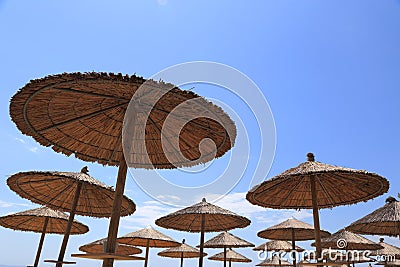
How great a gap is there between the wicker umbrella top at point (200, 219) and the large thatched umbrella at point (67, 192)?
1940 mm

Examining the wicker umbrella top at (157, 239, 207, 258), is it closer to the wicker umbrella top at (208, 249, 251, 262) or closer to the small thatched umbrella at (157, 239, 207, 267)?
the small thatched umbrella at (157, 239, 207, 267)

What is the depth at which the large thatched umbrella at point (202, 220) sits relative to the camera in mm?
7878

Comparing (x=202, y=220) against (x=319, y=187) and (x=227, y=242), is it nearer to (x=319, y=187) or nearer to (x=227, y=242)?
(x=227, y=242)

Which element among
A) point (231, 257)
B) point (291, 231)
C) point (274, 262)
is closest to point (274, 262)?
point (274, 262)

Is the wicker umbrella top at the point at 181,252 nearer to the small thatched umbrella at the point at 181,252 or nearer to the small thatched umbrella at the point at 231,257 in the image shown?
the small thatched umbrella at the point at 181,252

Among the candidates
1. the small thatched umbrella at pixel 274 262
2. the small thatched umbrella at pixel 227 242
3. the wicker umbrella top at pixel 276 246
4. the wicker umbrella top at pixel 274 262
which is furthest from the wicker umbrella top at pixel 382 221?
the wicker umbrella top at pixel 274 262

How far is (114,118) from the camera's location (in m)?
3.84

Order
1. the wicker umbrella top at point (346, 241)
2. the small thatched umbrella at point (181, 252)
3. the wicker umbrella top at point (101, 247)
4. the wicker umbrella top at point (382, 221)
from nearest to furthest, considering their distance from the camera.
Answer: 1. the wicker umbrella top at point (382, 221)
2. the wicker umbrella top at point (346, 241)
3. the wicker umbrella top at point (101, 247)
4. the small thatched umbrella at point (181, 252)

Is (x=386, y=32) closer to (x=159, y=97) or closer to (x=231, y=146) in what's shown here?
(x=231, y=146)

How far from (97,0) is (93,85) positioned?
3138 millimetres

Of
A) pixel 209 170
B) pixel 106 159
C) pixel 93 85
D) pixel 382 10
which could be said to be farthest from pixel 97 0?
pixel 382 10

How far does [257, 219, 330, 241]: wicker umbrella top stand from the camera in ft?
34.1

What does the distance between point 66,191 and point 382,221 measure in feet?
21.4

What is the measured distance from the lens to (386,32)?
7992 mm
